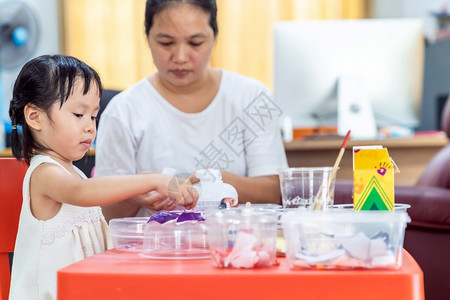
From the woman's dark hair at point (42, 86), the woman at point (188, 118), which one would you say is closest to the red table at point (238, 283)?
Answer: the woman's dark hair at point (42, 86)

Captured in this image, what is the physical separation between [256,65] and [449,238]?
311 cm

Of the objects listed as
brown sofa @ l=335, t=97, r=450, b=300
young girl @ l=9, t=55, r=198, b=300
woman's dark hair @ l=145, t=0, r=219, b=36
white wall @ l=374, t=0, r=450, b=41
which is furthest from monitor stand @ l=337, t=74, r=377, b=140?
white wall @ l=374, t=0, r=450, b=41

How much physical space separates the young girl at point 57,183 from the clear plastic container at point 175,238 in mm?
109

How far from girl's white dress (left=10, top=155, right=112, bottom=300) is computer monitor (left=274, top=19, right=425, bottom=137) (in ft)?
4.89

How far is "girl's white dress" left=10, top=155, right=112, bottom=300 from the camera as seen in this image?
1.08 m

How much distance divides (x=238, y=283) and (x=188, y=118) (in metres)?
0.96

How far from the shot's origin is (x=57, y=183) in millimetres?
1059

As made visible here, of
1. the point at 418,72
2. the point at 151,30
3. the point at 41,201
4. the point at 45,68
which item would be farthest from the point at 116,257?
the point at 418,72

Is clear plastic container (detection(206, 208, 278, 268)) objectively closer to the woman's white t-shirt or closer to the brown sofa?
the woman's white t-shirt

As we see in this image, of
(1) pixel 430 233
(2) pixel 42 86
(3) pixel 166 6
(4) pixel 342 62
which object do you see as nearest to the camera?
(2) pixel 42 86

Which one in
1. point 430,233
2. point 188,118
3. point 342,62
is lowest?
point 430,233

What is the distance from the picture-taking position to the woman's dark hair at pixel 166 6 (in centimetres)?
155

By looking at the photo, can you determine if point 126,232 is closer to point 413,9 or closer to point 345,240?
point 345,240

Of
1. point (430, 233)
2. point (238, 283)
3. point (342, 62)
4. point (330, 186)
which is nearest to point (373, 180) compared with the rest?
point (330, 186)
